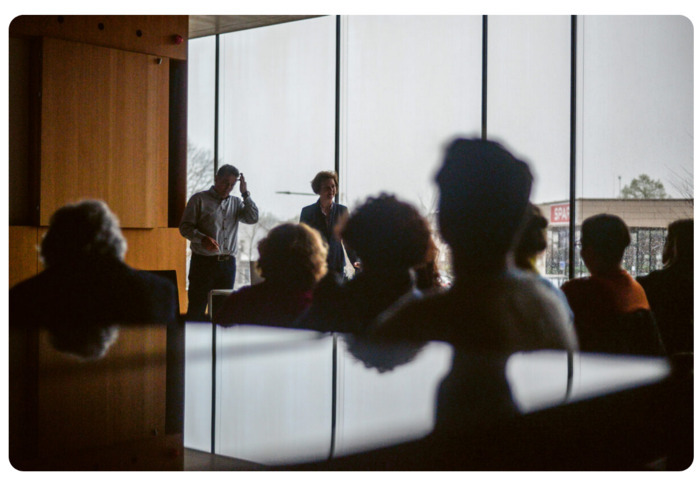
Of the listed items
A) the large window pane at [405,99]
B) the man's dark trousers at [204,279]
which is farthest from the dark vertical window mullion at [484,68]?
the man's dark trousers at [204,279]

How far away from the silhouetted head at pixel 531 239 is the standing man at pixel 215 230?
0.78 meters

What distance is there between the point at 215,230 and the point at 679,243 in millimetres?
1354

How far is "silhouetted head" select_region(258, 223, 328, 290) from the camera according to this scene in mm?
1470

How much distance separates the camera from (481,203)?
147 cm

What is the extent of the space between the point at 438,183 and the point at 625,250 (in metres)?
0.56

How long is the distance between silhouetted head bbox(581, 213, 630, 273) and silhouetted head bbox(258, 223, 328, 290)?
2.47ft

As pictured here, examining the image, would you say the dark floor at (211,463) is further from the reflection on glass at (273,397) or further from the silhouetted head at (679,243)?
the silhouetted head at (679,243)

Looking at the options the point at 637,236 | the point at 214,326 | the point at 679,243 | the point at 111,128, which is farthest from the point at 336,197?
the point at 679,243

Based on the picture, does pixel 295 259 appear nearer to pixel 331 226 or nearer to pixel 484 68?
pixel 331 226

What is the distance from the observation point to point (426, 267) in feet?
4.63

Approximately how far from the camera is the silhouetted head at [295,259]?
1.47m

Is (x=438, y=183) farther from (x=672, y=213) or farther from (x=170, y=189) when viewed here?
(x=170, y=189)

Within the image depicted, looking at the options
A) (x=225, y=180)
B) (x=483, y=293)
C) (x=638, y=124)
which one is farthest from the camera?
(x=225, y=180)

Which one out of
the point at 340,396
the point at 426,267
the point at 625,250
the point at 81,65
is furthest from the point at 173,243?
the point at 625,250
